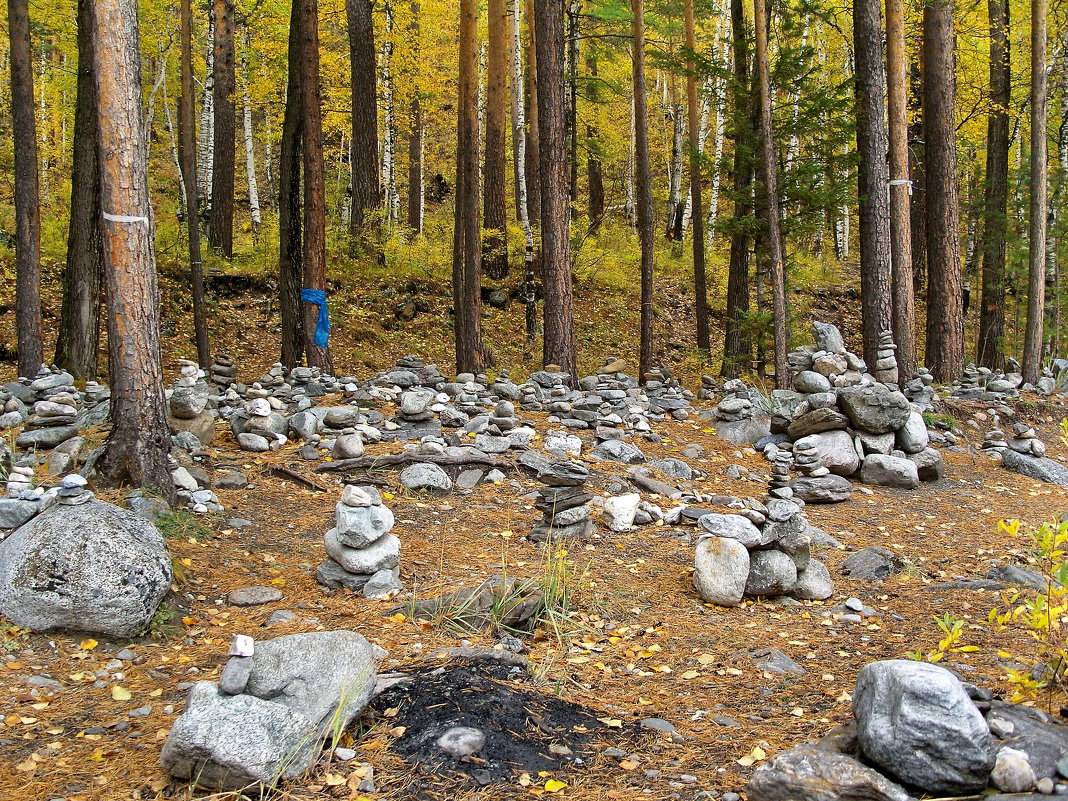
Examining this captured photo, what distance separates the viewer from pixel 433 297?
17.9 meters

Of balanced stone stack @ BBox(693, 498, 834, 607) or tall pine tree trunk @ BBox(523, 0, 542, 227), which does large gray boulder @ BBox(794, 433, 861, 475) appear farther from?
tall pine tree trunk @ BBox(523, 0, 542, 227)

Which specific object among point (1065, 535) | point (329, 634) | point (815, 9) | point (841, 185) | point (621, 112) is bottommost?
point (329, 634)

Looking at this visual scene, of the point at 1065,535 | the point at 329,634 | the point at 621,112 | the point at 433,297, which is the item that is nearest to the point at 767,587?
the point at 1065,535

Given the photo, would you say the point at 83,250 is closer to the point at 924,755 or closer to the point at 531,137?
the point at 924,755

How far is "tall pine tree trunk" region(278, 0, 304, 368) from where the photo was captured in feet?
34.5

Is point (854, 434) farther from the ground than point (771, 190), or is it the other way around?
point (771, 190)

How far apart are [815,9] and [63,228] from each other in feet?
49.2

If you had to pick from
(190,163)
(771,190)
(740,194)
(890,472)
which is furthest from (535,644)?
(190,163)

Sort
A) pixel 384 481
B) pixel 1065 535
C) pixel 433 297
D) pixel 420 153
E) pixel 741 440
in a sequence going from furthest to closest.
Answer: pixel 420 153 < pixel 433 297 < pixel 741 440 < pixel 384 481 < pixel 1065 535

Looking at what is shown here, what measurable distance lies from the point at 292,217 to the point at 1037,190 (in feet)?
36.3

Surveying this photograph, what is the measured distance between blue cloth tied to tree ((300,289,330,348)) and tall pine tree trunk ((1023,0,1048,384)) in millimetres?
10488

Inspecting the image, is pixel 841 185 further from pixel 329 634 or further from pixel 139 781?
pixel 139 781

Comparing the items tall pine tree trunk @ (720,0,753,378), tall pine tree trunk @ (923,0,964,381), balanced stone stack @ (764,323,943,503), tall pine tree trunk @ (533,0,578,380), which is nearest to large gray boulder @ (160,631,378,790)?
balanced stone stack @ (764,323,943,503)

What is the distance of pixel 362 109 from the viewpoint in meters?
16.9
